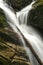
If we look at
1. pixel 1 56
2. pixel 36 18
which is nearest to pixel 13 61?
pixel 1 56

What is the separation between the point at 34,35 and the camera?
459 inches

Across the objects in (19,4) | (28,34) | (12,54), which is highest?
(19,4)

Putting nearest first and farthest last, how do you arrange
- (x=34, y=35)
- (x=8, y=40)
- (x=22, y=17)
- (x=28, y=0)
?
(x=8, y=40), (x=34, y=35), (x=22, y=17), (x=28, y=0)

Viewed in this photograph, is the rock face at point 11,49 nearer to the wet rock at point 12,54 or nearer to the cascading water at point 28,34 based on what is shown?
the wet rock at point 12,54

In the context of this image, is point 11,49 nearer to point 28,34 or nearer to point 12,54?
point 12,54

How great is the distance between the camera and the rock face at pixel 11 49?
822 cm

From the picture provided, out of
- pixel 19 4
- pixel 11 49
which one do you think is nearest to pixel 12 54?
pixel 11 49

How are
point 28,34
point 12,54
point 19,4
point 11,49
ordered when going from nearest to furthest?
point 12,54, point 11,49, point 28,34, point 19,4

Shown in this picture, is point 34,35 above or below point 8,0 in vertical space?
below

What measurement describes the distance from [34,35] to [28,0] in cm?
486

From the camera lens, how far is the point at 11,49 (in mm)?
9023

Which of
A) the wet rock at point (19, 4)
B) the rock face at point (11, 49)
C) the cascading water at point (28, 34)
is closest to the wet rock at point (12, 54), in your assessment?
the rock face at point (11, 49)

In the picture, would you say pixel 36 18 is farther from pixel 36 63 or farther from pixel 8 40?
pixel 36 63

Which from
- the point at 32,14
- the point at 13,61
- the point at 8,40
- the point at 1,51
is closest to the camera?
the point at 13,61
